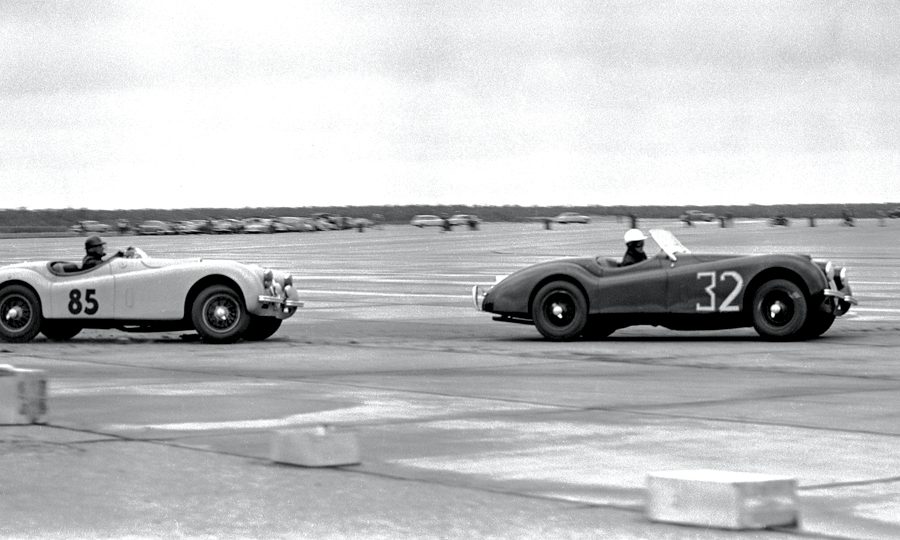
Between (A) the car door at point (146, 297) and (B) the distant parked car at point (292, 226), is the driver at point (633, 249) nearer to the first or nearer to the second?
(A) the car door at point (146, 297)

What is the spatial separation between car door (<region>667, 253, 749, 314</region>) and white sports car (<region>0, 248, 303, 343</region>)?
4519mm

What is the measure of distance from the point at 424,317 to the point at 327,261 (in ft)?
100

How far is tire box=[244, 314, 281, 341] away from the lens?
2006 cm

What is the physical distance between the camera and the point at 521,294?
795 inches

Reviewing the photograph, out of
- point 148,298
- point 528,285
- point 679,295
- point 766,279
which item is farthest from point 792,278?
point 148,298

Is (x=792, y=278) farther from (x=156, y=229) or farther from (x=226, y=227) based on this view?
(x=226, y=227)

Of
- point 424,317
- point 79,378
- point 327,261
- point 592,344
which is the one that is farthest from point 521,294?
point 327,261

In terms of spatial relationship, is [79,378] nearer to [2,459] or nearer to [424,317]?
[2,459]

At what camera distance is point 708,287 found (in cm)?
1948

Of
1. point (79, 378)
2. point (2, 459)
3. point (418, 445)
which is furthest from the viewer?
point (79, 378)

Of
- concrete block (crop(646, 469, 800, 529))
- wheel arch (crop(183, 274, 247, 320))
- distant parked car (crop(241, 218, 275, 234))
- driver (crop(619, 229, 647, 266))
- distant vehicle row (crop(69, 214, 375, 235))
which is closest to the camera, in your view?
concrete block (crop(646, 469, 800, 529))

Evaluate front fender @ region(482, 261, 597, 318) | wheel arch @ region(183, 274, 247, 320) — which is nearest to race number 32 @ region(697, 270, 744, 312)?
front fender @ region(482, 261, 597, 318)

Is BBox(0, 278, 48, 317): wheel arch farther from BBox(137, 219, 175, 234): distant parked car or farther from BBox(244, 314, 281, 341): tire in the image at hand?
BBox(137, 219, 175, 234): distant parked car

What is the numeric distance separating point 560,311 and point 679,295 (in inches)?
54.8
